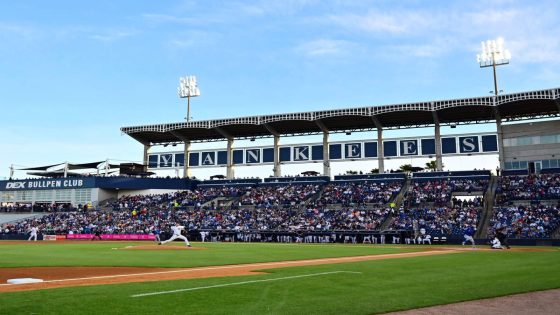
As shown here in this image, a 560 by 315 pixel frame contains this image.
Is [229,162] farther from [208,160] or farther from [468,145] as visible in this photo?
[468,145]

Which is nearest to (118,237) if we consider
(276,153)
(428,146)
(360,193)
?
(276,153)

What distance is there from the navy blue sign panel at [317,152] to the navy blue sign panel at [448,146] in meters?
13.0

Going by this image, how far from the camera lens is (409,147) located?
170ft

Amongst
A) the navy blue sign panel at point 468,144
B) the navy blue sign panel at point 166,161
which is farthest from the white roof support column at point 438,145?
the navy blue sign panel at point 166,161

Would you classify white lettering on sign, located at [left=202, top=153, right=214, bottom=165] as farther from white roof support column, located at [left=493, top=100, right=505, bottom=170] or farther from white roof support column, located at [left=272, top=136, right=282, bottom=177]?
white roof support column, located at [left=493, top=100, right=505, bottom=170]

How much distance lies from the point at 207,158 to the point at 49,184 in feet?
70.0

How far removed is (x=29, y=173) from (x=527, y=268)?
67944mm

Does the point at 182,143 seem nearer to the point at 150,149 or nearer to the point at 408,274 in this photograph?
the point at 150,149

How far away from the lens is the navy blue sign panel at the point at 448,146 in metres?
50.4

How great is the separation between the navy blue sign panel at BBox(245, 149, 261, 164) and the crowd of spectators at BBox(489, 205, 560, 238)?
2687 centimetres

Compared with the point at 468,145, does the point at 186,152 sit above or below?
above

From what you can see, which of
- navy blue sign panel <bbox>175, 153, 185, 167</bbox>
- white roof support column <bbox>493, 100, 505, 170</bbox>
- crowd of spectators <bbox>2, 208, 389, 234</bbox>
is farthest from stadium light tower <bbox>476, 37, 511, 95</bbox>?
navy blue sign panel <bbox>175, 153, 185, 167</bbox>

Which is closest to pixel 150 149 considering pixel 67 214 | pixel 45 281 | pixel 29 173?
pixel 67 214

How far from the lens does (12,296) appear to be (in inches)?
358
